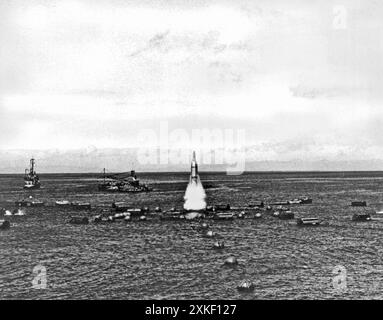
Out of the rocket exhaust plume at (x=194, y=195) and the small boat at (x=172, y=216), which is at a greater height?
the rocket exhaust plume at (x=194, y=195)

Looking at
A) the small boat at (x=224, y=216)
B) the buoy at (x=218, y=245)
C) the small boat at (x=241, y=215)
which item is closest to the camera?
the buoy at (x=218, y=245)

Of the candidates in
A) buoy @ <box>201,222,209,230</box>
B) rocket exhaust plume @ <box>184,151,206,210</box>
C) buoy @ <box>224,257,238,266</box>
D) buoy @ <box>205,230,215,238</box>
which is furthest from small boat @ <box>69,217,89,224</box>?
buoy @ <box>224,257,238,266</box>

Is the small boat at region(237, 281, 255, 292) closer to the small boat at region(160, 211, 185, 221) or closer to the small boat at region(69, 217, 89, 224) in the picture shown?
the small boat at region(160, 211, 185, 221)

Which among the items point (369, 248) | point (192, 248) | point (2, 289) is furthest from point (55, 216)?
point (369, 248)

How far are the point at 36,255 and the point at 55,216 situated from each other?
45.1 metres

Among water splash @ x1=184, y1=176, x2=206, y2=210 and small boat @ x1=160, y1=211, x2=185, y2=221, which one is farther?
water splash @ x1=184, y1=176, x2=206, y2=210

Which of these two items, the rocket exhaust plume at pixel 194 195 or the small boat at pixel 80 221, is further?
the rocket exhaust plume at pixel 194 195

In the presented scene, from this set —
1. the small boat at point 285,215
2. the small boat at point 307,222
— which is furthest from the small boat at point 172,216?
the small boat at point 307,222

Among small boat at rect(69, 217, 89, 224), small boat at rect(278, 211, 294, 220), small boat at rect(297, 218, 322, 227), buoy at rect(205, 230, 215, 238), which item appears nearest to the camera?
buoy at rect(205, 230, 215, 238)

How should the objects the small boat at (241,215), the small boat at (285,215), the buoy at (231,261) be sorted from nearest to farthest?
the buoy at (231,261) < the small boat at (285,215) < the small boat at (241,215)

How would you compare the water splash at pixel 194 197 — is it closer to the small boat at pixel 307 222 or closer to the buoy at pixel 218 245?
the small boat at pixel 307 222
